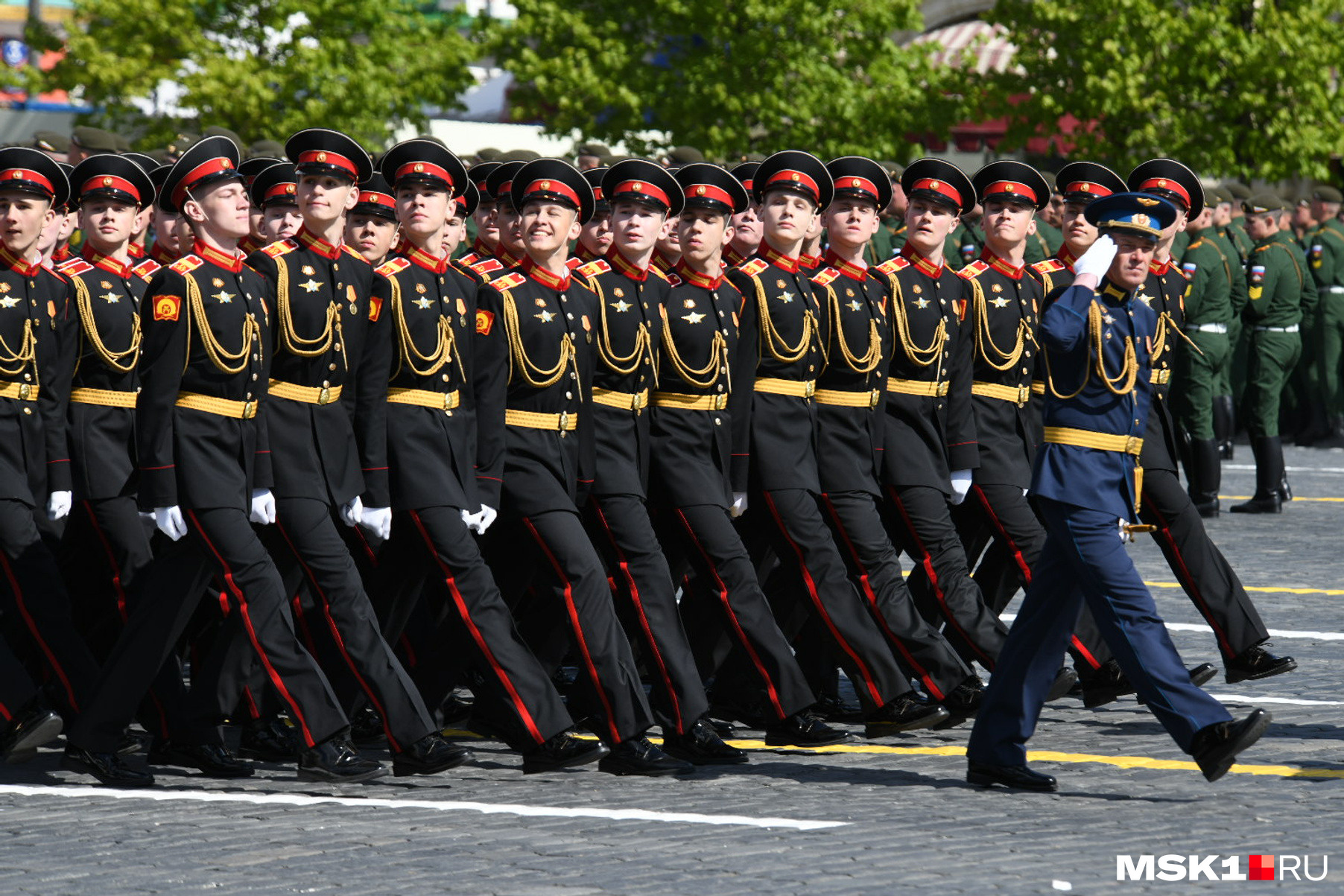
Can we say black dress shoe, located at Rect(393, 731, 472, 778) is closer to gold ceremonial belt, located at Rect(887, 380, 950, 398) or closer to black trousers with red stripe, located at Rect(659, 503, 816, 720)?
black trousers with red stripe, located at Rect(659, 503, 816, 720)

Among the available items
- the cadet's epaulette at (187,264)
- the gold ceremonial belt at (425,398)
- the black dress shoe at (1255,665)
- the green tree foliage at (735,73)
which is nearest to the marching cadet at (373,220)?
the gold ceremonial belt at (425,398)

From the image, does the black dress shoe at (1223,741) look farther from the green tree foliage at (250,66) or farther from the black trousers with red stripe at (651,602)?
the green tree foliage at (250,66)

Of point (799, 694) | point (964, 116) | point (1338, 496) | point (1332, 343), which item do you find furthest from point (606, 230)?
point (964, 116)

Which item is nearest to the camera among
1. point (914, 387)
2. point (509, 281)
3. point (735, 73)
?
point (509, 281)

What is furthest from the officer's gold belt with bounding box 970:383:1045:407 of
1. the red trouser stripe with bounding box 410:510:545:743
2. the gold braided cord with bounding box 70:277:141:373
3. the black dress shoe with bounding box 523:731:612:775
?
the gold braided cord with bounding box 70:277:141:373

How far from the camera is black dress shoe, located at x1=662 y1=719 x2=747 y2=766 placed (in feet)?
25.0

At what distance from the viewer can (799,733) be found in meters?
7.94

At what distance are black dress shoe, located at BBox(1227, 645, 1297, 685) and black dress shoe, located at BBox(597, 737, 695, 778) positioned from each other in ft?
7.71

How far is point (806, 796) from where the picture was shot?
7.09 meters

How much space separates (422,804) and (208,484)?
3.91 ft

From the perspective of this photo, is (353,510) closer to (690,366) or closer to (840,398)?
(690,366)

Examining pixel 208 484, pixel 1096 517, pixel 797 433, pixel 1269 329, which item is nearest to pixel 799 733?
pixel 797 433

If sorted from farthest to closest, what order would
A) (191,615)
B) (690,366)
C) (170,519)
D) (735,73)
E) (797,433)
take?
(735,73) → (797,433) → (690,366) → (191,615) → (170,519)

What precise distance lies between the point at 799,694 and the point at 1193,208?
9.57ft
